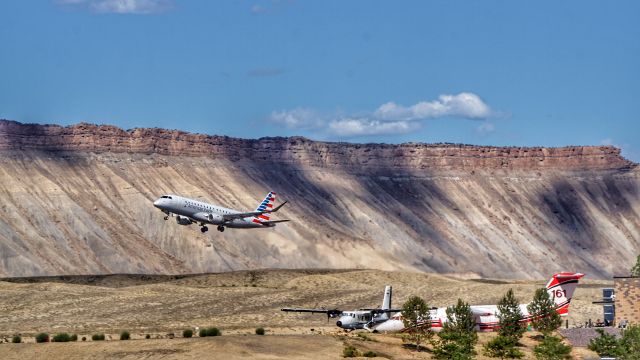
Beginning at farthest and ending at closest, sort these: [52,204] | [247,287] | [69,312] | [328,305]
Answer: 1. [52,204]
2. [247,287]
3. [328,305]
4. [69,312]

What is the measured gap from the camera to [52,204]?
197 metres

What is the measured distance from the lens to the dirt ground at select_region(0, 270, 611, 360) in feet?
269

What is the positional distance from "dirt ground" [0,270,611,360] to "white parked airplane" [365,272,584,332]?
2.75 m

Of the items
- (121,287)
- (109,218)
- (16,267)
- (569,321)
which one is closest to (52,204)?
(109,218)

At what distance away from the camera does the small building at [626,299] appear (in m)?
103

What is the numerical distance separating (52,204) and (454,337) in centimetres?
11853

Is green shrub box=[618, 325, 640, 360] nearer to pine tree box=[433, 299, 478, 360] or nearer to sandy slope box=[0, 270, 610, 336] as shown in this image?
pine tree box=[433, 299, 478, 360]

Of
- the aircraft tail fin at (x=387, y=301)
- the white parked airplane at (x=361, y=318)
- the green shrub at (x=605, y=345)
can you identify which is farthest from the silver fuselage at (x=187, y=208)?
the green shrub at (x=605, y=345)

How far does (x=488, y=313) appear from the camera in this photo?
99938 millimetres

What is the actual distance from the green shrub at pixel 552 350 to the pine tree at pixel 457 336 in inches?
159

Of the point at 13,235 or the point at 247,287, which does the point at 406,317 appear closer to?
the point at 247,287

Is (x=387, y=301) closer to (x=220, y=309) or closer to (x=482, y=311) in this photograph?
(x=482, y=311)

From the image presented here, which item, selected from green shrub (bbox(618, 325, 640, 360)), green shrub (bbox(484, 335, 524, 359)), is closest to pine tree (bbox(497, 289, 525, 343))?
green shrub (bbox(484, 335, 524, 359))

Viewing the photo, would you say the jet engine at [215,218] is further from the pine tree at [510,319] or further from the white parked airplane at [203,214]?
the pine tree at [510,319]
